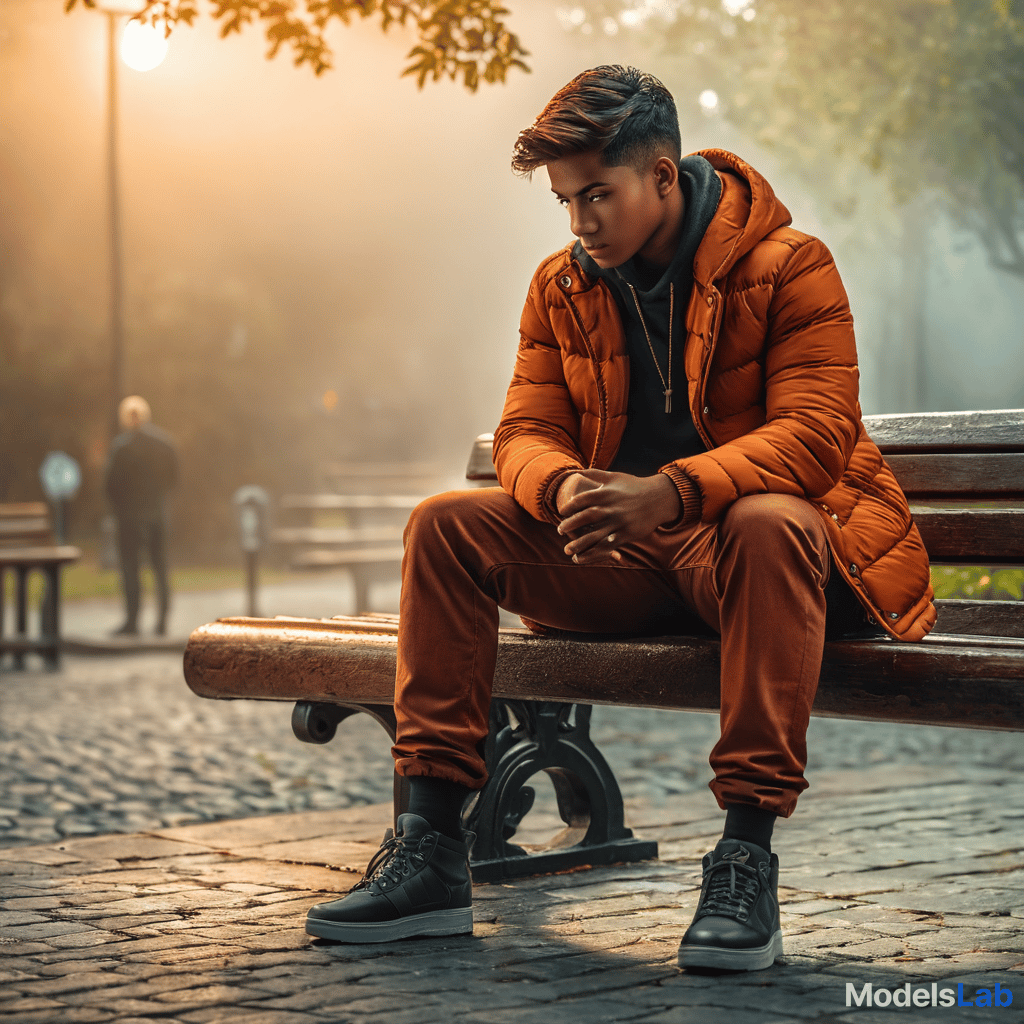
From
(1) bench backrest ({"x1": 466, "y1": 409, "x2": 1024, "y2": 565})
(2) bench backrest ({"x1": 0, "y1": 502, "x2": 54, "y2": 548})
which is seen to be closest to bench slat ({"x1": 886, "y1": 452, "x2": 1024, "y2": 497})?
(1) bench backrest ({"x1": 466, "y1": 409, "x2": 1024, "y2": 565})

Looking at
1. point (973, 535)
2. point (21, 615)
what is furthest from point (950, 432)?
point (21, 615)

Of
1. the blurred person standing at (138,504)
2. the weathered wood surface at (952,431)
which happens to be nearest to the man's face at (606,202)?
the weathered wood surface at (952,431)

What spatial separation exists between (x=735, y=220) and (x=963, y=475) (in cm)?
92

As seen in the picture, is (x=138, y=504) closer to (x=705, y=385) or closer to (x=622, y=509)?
(x=705, y=385)

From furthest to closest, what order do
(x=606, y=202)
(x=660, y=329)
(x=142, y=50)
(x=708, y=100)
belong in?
1. (x=708, y=100)
2. (x=142, y=50)
3. (x=660, y=329)
4. (x=606, y=202)

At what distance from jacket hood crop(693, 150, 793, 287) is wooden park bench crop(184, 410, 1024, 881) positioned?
70 cm

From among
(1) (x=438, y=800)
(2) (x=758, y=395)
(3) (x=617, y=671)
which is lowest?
(1) (x=438, y=800)

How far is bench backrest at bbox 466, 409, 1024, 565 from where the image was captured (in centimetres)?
350

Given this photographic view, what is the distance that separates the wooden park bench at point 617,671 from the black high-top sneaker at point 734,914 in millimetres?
322

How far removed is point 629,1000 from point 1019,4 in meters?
7.40

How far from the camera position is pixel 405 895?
9.68ft

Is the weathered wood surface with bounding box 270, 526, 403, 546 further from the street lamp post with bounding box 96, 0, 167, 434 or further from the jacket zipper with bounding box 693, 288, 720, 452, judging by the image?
the jacket zipper with bounding box 693, 288, 720, 452

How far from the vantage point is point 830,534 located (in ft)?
9.25

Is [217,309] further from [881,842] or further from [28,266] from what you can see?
[881,842]
